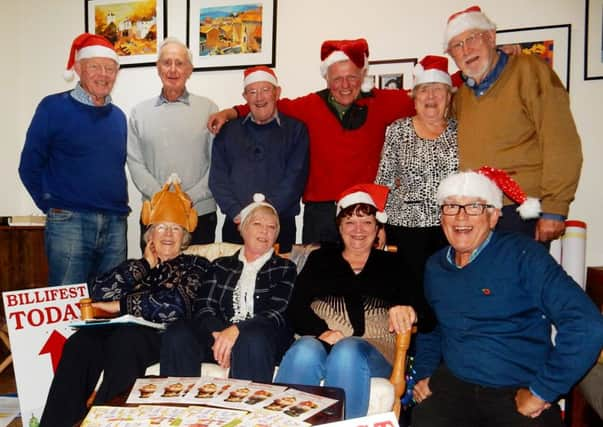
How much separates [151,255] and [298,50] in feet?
6.21

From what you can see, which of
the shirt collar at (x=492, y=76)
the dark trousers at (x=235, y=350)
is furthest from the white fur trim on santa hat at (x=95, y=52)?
the shirt collar at (x=492, y=76)

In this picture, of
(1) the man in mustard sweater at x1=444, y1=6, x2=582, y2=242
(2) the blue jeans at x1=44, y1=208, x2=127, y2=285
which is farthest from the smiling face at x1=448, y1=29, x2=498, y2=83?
(2) the blue jeans at x1=44, y1=208, x2=127, y2=285

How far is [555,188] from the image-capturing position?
2199 millimetres

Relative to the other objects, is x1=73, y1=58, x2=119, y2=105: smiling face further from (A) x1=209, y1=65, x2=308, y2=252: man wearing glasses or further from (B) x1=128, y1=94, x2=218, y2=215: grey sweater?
(A) x1=209, y1=65, x2=308, y2=252: man wearing glasses

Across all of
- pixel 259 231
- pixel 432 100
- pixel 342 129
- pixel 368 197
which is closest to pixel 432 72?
pixel 432 100

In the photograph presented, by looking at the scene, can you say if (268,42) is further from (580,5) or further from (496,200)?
(496,200)

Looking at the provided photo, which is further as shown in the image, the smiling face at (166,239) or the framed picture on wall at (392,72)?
the framed picture on wall at (392,72)

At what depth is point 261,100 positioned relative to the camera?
2.95m

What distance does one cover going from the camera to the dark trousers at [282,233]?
2.89m

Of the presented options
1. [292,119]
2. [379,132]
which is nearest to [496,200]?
[379,132]

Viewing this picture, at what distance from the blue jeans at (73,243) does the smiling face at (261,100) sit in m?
1.02

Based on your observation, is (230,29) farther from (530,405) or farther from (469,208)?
(530,405)

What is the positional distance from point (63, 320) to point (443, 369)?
199 centimetres

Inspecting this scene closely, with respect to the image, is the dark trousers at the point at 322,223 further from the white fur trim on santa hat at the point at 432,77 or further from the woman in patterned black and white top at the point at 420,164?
the white fur trim on santa hat at the point at 432,77
